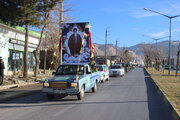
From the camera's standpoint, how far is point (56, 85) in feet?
39.9

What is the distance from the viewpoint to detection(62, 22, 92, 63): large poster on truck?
711 inches

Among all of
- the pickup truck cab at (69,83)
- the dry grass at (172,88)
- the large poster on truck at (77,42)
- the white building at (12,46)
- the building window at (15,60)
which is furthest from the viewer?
the building window at (15,60)

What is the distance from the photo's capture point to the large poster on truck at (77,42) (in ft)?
59.3

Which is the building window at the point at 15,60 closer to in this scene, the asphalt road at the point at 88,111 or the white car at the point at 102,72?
the white car at the point at 102,72

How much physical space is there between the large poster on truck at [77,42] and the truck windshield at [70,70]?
3.84 m

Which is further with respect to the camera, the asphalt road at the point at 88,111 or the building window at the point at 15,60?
the building window at the point at 15,60

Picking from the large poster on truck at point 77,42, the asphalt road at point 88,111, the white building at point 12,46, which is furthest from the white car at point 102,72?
the asphalt road at point 88,111

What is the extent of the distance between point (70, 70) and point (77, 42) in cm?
434

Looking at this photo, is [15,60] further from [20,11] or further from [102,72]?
[20,11]

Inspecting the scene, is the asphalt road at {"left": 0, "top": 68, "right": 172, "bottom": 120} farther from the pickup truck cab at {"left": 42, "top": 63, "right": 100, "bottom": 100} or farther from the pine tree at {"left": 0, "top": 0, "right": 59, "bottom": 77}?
the pine tree at {"left": 0, "top": 0, "right": 59, "bottom": 77}

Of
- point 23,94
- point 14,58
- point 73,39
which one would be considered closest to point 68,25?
point 73,39

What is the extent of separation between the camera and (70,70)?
1404 centimetres

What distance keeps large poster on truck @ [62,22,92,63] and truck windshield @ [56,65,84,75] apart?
3.84 metres

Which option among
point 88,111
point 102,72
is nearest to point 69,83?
point 88,111
